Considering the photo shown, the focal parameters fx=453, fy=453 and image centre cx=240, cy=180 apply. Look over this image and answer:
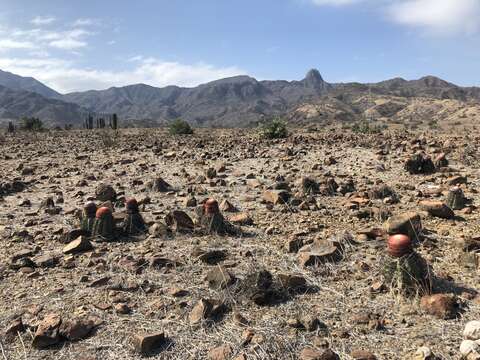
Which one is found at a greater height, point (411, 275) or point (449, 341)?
point (411, 275)

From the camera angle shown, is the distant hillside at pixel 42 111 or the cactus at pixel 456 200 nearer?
the cactus at pixel 456 200

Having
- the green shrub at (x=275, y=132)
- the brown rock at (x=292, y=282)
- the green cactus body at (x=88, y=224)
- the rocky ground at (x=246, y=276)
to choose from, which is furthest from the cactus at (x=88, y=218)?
the green shrub at (x=275, y=132)

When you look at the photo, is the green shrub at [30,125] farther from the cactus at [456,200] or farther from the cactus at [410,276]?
the cactus at [410,276]

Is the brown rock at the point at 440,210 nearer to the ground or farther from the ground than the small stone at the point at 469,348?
farther from the ground

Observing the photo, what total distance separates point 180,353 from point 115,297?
3.69ft

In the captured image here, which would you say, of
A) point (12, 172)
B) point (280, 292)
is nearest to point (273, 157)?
point (12, 172)

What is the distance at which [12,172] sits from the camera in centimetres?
1209

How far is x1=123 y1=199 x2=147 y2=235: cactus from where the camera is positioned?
6309mm

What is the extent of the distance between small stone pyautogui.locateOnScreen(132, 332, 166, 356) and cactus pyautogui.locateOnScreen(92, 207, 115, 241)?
8.70 ft

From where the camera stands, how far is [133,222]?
6371 mm

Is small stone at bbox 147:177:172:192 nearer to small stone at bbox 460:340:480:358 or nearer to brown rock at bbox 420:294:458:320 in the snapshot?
brown rock at bbox 420:294:458:320

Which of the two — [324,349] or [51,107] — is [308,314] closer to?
[324,349]

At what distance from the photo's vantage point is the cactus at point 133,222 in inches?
248

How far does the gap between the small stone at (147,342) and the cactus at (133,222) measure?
9.18ft
